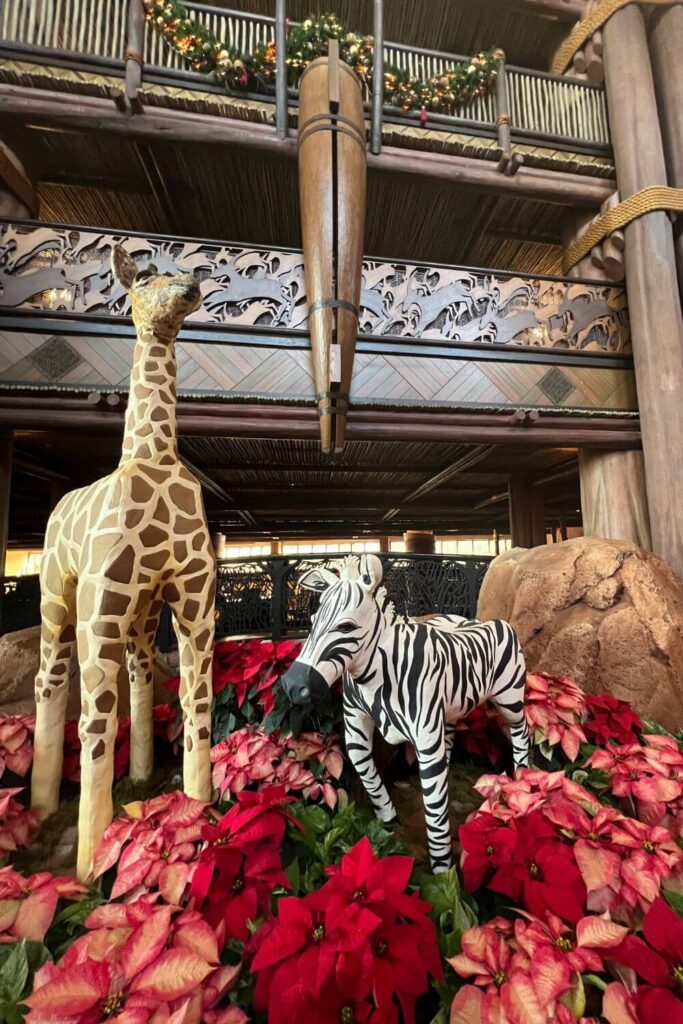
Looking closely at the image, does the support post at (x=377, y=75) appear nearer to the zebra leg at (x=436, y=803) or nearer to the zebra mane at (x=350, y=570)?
the zebra mane at (x=350, y=570)

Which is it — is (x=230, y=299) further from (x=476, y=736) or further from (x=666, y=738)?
(x=666, y=738)

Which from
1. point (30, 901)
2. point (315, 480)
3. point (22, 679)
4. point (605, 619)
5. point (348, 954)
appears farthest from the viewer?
point (315, 480)

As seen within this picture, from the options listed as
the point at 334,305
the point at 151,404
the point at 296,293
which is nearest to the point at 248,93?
the point at 296,293

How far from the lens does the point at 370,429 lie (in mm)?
3766

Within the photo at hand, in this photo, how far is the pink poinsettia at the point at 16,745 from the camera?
1.63 metres

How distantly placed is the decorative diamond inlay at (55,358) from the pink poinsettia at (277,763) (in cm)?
311

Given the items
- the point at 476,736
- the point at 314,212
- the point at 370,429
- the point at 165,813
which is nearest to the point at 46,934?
the point at 165,813

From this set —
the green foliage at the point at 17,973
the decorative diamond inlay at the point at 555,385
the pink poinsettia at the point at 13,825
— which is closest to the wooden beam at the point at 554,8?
the decorative diamond inlay at the point at 555,385

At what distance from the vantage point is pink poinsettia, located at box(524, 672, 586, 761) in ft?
6.03

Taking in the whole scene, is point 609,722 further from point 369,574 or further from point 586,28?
point 586,28

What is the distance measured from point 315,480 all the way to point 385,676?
4749 millimetres

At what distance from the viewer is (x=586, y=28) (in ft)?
15.8

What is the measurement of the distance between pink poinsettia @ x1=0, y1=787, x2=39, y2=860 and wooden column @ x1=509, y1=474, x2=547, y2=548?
5895mm

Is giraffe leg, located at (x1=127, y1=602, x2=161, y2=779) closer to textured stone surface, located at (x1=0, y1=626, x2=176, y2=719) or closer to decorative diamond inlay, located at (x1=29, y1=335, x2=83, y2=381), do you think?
textured stone surface, located at (x1=0, y1=626, x2=176, y2=719)
